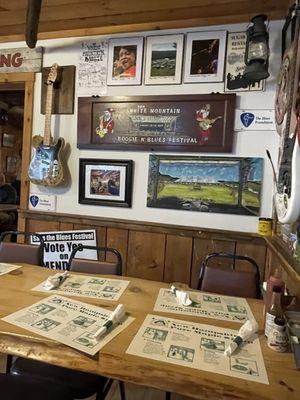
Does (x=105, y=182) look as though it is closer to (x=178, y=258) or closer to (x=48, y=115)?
(x=48, y=115)

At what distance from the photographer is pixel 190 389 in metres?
0.90

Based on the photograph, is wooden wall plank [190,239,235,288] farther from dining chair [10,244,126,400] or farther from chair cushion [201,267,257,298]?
dining chair [10,244,126,400]

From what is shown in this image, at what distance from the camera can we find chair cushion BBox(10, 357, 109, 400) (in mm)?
1259

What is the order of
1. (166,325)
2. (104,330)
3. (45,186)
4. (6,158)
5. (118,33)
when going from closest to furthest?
(104,330)
(166,325)
(118,33)
(45,186)
(6,158)

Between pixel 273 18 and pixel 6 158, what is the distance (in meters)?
5.07

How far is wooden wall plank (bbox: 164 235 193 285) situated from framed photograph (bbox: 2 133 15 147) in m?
4.45

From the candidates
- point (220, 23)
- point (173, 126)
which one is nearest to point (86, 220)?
point (173, 126)

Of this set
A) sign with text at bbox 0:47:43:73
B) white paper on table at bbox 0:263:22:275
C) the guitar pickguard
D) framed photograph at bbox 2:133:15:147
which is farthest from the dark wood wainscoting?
framed photograph at bbox 2:133:15:147

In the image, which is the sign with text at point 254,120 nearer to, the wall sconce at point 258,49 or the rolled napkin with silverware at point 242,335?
the wall sconce at point 258,49

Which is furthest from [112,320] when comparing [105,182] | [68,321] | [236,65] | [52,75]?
[52,75]

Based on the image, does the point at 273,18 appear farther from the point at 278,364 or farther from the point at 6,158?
the point at 6,158

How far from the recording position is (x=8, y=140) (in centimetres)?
588

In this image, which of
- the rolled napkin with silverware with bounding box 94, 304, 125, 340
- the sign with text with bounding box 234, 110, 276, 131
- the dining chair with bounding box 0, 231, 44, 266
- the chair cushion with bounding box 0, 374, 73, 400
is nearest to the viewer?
the chair cushion with bounding box 0, 374, 73, 400

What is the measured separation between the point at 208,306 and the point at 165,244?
3.68ft
